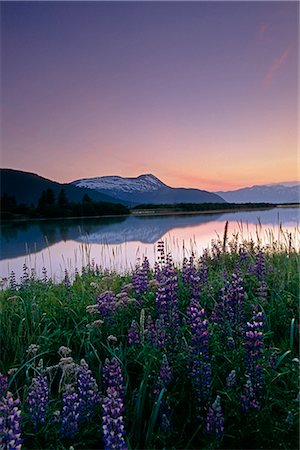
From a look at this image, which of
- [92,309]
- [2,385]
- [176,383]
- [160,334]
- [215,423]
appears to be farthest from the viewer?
[92,309]

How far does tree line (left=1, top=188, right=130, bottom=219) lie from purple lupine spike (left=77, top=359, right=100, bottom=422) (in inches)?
986

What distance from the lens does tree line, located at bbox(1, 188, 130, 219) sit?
29156mm

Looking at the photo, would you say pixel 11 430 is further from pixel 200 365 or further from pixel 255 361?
pixel 255 361

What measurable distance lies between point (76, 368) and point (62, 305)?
7.09 feet

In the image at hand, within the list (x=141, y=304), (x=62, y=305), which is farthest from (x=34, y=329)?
(x=141, y=304)

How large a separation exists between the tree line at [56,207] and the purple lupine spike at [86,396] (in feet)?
82.2

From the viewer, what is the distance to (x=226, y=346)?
3.00 meters

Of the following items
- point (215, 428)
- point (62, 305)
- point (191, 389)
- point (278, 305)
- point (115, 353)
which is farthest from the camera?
point (62, 305)

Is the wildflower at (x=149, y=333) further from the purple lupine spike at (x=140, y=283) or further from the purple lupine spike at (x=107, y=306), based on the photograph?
the purple lupine spike at (x=140, y=283)

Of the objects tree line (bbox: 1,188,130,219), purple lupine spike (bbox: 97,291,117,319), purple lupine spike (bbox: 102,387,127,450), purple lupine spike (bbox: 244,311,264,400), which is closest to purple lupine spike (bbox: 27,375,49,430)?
purple lupine spike (bbox: 102,387,127,450)

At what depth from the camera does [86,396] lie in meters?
2.59

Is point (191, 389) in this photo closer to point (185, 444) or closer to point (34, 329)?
point (185, 444)

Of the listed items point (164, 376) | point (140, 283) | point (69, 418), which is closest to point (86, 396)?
point (69, 418)

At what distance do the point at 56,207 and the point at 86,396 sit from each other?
2961 cm
